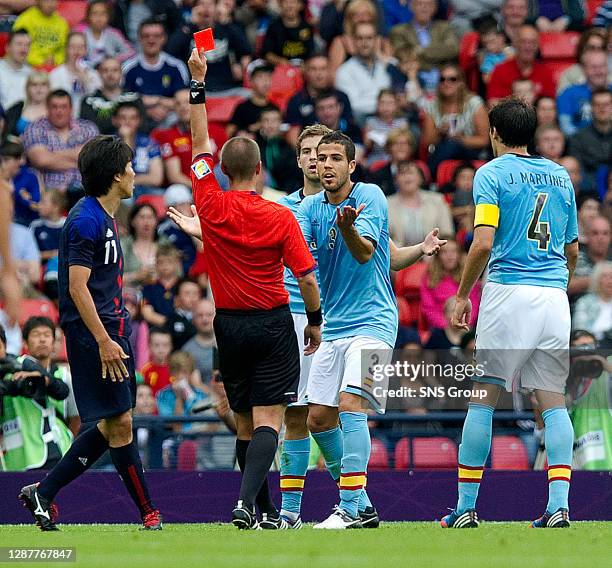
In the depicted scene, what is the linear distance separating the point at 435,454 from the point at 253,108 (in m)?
6.51

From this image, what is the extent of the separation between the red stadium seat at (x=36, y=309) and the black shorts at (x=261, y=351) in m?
5.79

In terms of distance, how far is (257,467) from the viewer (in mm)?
8266

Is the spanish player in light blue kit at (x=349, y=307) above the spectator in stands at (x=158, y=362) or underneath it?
above

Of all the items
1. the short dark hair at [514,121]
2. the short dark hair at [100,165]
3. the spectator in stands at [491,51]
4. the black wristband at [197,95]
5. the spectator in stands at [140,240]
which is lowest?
the spectator in stands at [140,240]

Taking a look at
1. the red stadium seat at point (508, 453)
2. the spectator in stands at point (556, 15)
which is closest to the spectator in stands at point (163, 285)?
the red stadium seat at point (508, 453)

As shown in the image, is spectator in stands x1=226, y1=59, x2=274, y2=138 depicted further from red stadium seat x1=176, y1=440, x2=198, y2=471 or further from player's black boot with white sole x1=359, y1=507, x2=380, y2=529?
player's black boot with white sole x1=359, y1=507, x2=380, y2=529

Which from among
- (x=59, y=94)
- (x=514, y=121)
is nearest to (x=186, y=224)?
(x=514, y=121)

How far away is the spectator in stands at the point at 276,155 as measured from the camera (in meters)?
16.4

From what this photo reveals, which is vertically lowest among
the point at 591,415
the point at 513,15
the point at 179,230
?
the point at 591,415

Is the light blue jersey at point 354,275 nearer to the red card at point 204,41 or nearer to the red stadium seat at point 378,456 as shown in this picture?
the red card at point 204,41

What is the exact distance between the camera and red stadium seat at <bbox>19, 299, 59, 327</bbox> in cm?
1398

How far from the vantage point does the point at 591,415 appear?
37.8 ft

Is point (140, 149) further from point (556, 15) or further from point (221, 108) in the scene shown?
point (556, 15)

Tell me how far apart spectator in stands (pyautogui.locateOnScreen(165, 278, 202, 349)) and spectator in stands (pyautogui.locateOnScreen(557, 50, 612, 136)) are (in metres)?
5.40
